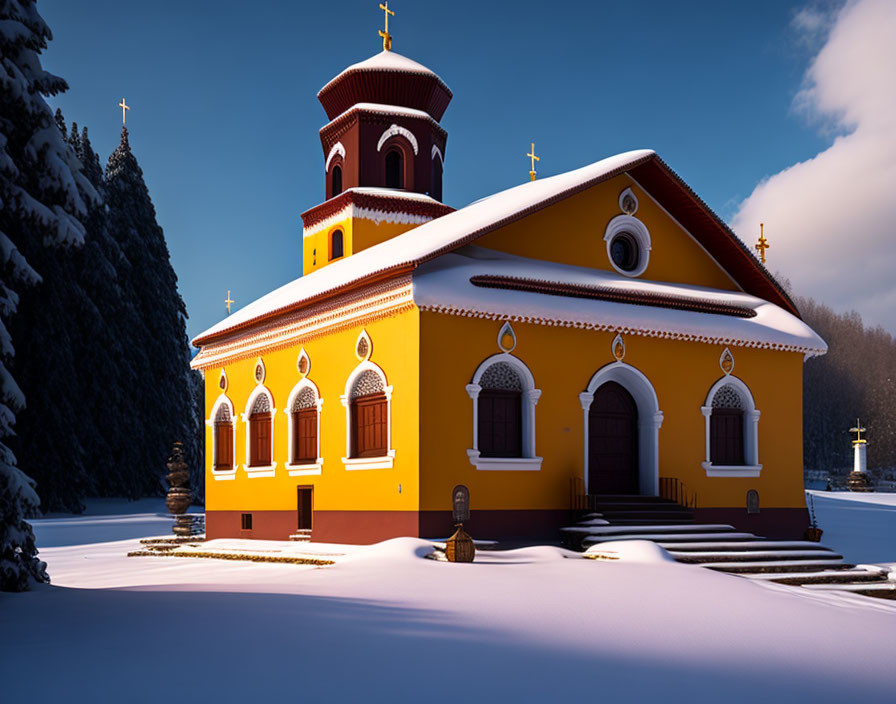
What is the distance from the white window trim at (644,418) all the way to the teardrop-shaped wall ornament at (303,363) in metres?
5.49

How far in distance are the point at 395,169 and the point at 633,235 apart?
Result: 7268mm

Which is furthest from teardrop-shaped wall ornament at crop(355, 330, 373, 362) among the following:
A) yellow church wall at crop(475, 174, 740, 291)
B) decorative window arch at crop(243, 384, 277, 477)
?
decorative window arch at crop(243, 384, 277, 477)

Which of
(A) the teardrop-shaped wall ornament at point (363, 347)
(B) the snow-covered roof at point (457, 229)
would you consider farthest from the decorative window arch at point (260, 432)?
(A) the teardrop-shaped wall ornament at point (363, 347)

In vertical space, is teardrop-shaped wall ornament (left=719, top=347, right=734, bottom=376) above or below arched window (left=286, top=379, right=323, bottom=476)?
above

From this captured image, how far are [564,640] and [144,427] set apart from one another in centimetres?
3469

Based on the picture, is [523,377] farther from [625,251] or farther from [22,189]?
[22,189]

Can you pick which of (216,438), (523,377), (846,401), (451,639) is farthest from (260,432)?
(846,401)

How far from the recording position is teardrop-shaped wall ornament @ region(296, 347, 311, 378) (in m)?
18.1

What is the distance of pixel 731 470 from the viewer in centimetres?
1825

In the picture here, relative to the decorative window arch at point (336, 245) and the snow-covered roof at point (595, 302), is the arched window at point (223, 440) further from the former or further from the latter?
the snow-covered roof at point (595, 302)

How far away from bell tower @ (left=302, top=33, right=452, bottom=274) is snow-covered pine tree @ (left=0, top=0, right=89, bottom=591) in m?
13.8

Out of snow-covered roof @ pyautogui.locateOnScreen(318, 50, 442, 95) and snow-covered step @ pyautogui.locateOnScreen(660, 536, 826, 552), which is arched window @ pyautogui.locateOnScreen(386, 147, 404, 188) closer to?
snow-covered roof @ pyautogui.locateOnScreen(318, 50, 442, 95)

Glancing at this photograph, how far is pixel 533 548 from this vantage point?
1412 centimetres

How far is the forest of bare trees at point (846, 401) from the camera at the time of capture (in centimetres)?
6631
